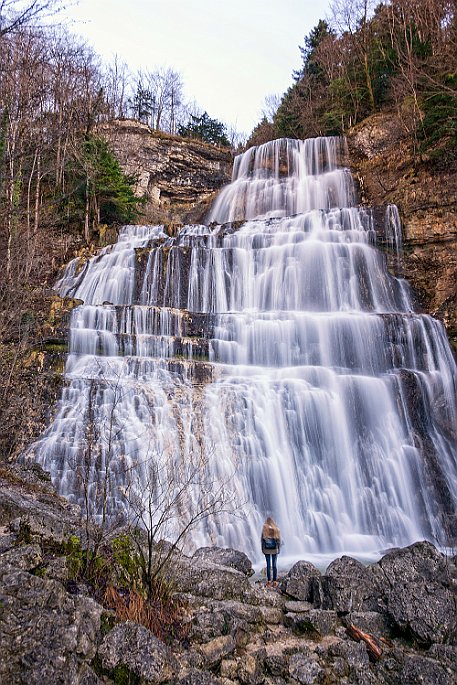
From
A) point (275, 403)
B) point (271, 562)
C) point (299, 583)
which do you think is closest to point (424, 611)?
point (299, 583)

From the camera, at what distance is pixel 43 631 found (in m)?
3.43

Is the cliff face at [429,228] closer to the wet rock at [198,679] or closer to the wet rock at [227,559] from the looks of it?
the wet rock at [227,559]

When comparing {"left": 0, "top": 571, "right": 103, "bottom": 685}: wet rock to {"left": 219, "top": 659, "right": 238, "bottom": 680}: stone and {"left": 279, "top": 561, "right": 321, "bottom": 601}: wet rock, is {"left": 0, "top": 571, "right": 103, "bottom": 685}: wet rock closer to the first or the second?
{"left": 219, "top": 659, "right": 238, "bottom": 680}: stone

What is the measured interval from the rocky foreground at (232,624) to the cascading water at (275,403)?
103 inches

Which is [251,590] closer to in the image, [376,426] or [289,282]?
[376,426]

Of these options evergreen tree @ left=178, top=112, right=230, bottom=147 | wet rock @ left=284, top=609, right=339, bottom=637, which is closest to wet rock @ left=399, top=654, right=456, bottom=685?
wet rock @ left=284, top=609, right=339, bottom=637

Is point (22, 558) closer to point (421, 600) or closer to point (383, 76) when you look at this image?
point (421, 600)

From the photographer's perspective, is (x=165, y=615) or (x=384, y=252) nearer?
(x=165, y=615)

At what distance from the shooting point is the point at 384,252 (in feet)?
60.6

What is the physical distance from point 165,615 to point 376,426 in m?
9.02

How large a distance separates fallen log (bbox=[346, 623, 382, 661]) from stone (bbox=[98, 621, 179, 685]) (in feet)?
7.00

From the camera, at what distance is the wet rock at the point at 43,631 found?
3207 millimetres

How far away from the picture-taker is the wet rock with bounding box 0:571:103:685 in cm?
321

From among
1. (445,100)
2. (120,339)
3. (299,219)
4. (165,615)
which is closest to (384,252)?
(299,219)
